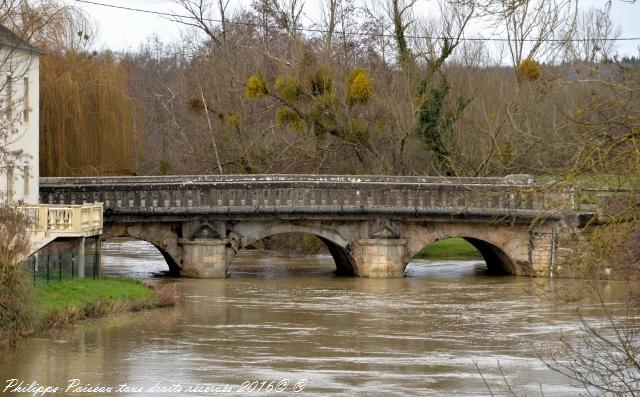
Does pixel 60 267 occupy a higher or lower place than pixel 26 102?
lower

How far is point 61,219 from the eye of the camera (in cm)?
2966

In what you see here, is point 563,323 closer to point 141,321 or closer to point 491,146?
point 141,321

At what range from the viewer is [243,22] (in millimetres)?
60594

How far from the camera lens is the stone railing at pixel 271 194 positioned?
37344mm

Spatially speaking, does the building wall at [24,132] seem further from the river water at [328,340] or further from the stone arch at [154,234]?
the river water at [328,340]

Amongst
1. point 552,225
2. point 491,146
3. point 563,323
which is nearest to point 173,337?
point 563,323

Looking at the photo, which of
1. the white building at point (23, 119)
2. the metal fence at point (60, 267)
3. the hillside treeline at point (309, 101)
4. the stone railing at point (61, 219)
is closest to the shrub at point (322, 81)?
the hillside treeline at point (309, 101)

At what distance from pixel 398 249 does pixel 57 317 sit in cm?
1610

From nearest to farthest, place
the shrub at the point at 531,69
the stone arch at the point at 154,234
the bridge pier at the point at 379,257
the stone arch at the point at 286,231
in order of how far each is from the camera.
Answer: the stone arch at the point at 154,234, the stone arch at the point at 286,231, the bridge pier at the point at 379,257, the shrub at the point at 531,69

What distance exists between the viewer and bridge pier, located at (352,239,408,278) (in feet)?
128

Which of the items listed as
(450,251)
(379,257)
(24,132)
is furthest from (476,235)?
(24,132)

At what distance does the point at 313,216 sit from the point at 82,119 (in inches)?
389

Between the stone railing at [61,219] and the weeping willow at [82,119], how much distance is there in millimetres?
11484

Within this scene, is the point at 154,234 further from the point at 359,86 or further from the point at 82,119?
the point at 359,86
